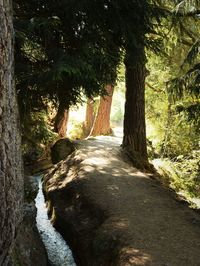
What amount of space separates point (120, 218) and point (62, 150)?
6.26 meters

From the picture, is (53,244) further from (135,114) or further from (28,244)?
(135,114)

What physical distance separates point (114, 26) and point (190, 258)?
5138mm

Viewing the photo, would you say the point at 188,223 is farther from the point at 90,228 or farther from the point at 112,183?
the point at 112,183

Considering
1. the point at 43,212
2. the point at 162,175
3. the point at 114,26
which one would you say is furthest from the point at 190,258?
the point at 162,175

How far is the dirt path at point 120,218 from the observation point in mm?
5441

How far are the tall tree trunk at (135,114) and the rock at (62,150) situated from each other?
7.11ft

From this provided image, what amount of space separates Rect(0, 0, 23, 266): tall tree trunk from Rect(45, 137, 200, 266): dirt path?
222cm

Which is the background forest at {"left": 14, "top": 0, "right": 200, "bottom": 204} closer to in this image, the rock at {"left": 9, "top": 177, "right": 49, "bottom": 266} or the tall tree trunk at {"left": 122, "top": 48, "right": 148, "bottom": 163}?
the tall tree trunk at {"left": 122, "top": 48, "right": 148, "bottom": 163}

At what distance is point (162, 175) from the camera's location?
36.4ft

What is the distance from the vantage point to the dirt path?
17.9 ft


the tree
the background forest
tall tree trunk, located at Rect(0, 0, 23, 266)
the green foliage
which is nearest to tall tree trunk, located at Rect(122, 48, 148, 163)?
the green foliage


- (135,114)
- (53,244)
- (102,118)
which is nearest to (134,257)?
(53,244)

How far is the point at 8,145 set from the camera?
3439mm

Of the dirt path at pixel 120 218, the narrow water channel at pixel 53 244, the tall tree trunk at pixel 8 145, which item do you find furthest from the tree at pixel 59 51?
the tall tree trunk at pixel 8 145
